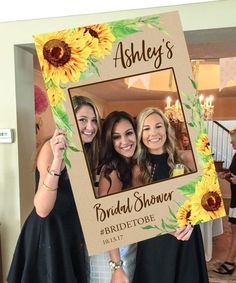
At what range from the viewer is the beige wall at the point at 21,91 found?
132 centimetres

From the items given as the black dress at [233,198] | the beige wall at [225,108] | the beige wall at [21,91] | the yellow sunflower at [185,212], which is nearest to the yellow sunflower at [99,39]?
the yellow sunflower at [185,212]

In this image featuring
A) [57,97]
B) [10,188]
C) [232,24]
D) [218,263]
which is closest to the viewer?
[57,97]

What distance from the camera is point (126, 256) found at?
3.60ft

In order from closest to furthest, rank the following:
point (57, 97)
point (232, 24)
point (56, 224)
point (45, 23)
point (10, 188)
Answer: point (57, 97)
point (56, 224)
point (232, 24)
point (45, 23)
point (10, 188)

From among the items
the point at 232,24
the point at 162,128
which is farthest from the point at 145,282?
the point at 232,24

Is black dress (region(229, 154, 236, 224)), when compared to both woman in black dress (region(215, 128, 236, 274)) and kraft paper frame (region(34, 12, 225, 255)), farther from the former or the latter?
kraft paper frame (region(34, 12, 225, 255))

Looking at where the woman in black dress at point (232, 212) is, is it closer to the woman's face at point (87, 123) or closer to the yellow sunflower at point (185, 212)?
the yellow sunflower at point (185, 212)

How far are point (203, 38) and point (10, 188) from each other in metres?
1.09

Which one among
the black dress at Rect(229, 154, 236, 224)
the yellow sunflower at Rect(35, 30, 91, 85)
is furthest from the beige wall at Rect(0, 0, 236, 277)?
the black dress at Rect(229, 154, 236, 224)

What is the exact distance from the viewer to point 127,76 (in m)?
0.85

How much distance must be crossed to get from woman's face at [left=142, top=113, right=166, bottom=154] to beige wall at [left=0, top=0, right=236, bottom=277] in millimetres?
627

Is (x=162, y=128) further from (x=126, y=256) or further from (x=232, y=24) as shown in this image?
(x=232, y=24)

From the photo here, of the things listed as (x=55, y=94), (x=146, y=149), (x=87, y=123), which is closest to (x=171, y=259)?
(x=146, y=149)

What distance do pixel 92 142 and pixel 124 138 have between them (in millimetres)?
85
